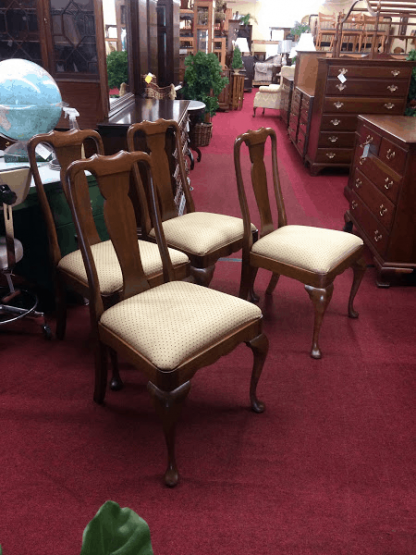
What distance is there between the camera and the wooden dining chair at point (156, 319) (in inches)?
63.2

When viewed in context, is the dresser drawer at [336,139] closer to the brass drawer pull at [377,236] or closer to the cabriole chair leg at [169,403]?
the brass drawer pull at [377,236]

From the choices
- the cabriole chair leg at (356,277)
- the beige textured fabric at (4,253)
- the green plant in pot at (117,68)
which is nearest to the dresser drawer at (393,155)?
the cabriole chair leg at (356,277)

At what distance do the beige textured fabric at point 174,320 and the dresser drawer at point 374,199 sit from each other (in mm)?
1720

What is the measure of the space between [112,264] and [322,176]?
14.9 ft

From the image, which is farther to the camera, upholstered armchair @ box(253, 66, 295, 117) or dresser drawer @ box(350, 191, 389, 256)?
upholstered armchair @ box(253, 66, 295, 117)

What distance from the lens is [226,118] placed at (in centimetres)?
991

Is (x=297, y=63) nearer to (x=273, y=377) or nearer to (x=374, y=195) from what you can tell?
(x=374, y=195)

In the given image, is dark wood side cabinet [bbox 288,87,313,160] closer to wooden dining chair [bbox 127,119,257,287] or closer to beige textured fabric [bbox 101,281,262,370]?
wooden dining chair [bbox 127,119,257,287]

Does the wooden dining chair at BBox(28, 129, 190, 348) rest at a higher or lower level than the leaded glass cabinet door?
lower

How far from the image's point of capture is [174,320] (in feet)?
5.59

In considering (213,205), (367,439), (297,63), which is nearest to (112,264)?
(367,439)

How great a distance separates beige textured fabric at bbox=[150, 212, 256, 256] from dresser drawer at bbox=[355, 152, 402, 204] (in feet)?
3.67

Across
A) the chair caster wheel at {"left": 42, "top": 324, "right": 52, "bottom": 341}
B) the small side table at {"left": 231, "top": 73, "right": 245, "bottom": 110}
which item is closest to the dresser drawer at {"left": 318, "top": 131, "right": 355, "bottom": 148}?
the chair caster wheel at {"left": 42, "top": 324, "right": 52, "bottom": 341}

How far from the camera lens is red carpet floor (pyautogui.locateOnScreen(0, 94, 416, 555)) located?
61.4 inches
